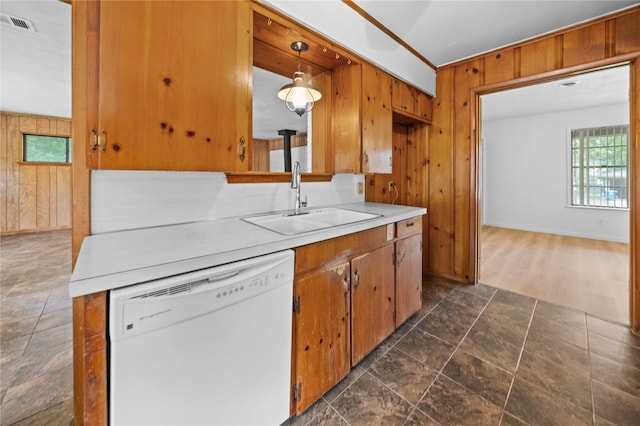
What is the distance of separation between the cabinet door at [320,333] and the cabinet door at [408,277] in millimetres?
611

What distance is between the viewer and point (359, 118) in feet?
6.76

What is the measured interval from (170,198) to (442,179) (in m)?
2.77

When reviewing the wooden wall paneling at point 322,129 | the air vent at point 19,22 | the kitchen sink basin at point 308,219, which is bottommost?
the kitchen sink basin at point 308,219

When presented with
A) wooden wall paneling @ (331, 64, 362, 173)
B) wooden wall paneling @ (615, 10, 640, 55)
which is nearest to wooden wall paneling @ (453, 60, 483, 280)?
wooden wall paneling @ (615, 10, 640, 55)

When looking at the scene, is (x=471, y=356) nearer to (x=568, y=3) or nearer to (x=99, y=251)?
(x=99, y=251)

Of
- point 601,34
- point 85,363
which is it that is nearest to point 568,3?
point 601,34

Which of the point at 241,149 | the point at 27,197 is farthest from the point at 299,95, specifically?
the point at 27,197

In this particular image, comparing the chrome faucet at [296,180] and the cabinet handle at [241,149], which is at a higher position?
the cabinet handle at [241,149]

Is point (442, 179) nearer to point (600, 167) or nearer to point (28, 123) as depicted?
point (600, 167)

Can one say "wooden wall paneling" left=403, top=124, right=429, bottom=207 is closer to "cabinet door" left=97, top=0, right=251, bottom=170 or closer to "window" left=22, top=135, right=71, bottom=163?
"cabinet door" left=97, top=0, right=251, bottom=170

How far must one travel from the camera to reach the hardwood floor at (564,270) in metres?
2.52

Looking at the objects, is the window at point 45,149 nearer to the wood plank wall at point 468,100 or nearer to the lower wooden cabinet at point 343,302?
the lower wooden cabinet at point 343,302

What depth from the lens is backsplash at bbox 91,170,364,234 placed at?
1239 mm

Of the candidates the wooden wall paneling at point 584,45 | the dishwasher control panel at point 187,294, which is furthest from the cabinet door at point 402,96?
the dishwasher control panel at point 187,294
